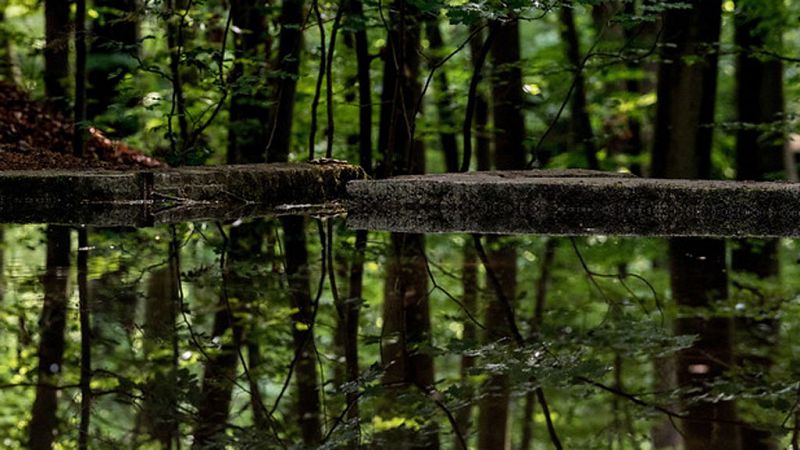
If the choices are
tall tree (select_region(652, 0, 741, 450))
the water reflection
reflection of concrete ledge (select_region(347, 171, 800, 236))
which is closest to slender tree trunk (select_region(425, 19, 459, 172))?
tall tree (select_region(652, 0, 741, 450))

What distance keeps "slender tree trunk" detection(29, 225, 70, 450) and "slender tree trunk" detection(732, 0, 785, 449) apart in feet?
5.35

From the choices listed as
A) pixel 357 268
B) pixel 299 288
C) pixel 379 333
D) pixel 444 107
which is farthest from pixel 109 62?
pixel 379 333

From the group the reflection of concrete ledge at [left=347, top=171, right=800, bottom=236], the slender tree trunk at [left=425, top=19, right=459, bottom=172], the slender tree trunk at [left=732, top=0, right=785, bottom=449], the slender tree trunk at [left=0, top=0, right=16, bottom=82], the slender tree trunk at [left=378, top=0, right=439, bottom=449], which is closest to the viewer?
the slender tree trunk at [left=378, top=0, right=439, bottom=449]

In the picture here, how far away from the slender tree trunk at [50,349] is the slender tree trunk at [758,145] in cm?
163

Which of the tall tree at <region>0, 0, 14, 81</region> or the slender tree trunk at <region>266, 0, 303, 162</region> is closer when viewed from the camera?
the slender tree trunk at <region>266, 0, 303, 162</region>

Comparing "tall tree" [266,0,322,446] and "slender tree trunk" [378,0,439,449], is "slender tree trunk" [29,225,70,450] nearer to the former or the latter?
"tall tree" [266,0,322,446]

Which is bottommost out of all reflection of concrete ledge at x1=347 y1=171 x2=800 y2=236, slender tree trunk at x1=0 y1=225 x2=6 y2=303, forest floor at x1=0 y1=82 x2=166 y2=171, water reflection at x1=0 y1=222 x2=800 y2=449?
water reflection at x1=0 y1=222 x2=800 y2=449

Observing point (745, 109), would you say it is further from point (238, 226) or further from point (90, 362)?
point (90, 362)

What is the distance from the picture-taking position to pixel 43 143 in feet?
30.3

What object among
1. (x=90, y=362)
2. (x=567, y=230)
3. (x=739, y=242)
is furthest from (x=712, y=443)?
(x=739, y=242)

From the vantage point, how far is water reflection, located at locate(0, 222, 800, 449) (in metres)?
2.20

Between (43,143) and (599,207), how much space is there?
206 inches

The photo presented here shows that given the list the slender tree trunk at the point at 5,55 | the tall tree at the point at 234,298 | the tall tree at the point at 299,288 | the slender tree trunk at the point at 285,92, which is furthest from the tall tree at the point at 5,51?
the tall tree at the point at 299,288

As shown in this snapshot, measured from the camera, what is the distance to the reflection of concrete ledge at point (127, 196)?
5875 millimetres
